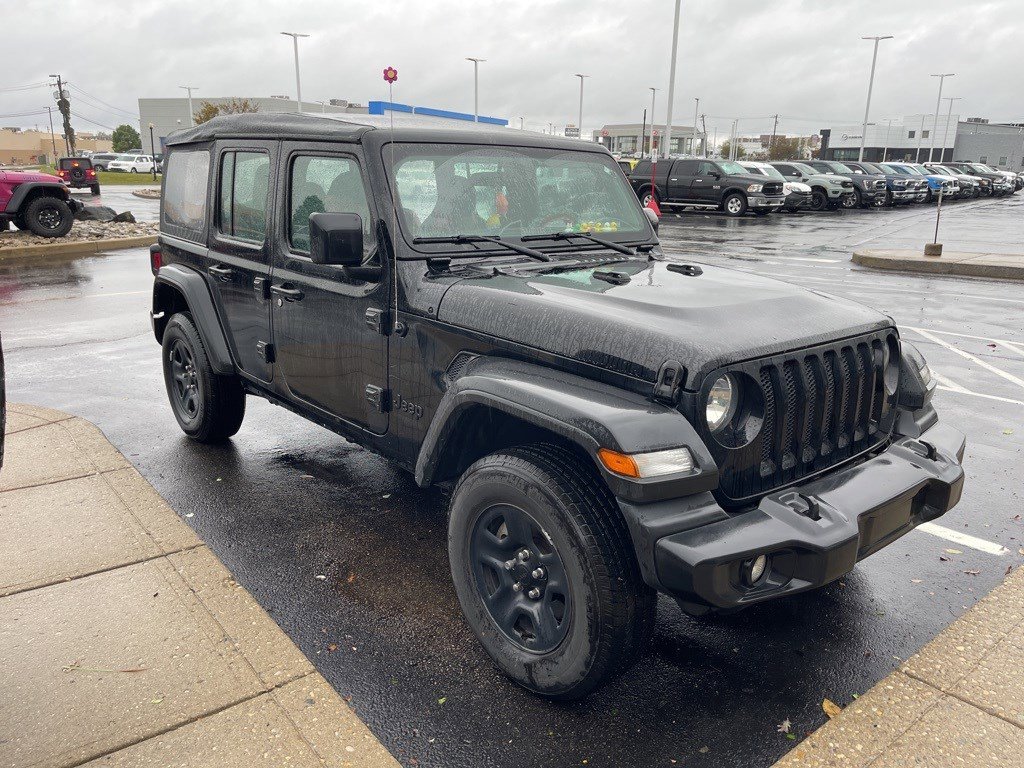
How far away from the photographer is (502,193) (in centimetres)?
379

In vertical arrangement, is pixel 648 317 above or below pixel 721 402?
above

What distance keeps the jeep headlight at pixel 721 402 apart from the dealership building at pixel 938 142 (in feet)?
349

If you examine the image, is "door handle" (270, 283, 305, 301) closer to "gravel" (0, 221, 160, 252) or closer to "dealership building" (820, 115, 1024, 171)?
"gravel" (0, 221, 160, 252)

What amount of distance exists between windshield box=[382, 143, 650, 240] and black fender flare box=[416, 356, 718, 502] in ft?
3.10

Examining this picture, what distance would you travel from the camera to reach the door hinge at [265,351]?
4.35 meters

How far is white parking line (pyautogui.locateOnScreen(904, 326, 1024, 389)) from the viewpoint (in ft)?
23.2

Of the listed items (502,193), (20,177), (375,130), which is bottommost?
(20,177)

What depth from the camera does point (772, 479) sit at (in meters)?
2.77

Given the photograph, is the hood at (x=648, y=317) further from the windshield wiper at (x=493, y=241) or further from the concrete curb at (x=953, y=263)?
the concrete curb at (x=953, y=263)

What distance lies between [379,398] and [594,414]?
4.54 feet

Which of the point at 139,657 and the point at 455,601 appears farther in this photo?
the point at 455,601

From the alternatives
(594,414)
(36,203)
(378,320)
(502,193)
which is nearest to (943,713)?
(594,414)

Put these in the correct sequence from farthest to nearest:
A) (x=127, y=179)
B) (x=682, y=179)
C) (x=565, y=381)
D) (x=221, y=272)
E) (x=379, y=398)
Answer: (x=127, y=179), (x=682, y=179), (x=221, y=272), (x=379, y=398), (x=565, y=381)

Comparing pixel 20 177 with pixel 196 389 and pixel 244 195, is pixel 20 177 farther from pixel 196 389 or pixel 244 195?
pixel 244 195
